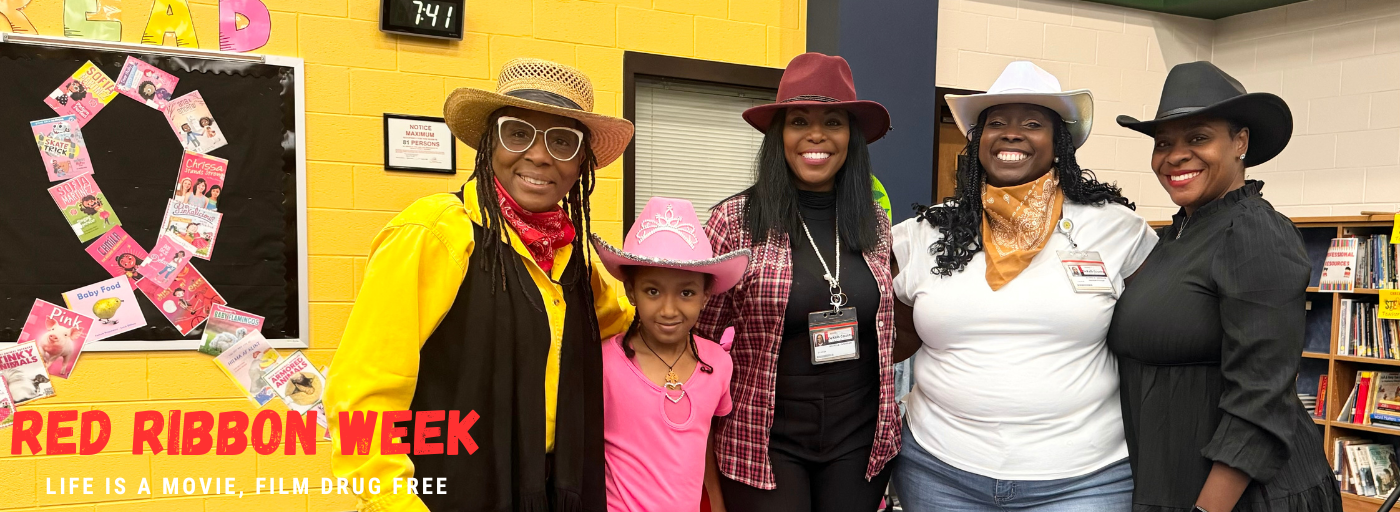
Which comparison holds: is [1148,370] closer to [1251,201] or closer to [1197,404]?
[1197,404]

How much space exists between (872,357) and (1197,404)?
0.68 m

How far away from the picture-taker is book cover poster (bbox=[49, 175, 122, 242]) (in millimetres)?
2820

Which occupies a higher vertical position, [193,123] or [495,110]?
[193,123]

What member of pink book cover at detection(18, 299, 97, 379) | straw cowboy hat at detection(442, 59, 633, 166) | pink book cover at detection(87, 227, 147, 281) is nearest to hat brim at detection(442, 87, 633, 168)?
straw cowboy hat at detection(442, 59, 633, 166)

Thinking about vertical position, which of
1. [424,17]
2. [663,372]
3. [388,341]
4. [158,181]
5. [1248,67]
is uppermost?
[1248,67]

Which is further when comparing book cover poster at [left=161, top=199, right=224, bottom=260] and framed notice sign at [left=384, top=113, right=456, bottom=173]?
framed notice sign at [left=384, top=113, right=456, bottom=173]

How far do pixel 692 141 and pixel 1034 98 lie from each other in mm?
2119

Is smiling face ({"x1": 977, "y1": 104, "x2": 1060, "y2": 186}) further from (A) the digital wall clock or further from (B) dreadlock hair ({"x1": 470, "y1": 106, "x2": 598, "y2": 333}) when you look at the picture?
(A) the digital wall clock

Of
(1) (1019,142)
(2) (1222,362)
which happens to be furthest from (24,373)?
(2) (1222,362)

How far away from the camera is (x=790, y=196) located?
1.90 m

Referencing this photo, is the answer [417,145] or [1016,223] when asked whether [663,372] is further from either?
[417,145]

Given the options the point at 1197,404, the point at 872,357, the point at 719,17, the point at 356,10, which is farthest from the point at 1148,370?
the point at 356,10

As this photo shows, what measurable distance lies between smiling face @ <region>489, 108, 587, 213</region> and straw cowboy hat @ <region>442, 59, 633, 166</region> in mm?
32

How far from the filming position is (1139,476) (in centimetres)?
164
